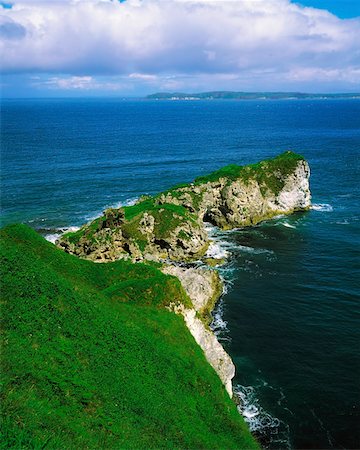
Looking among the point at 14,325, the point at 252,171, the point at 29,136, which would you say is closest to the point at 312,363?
the point at 14,325

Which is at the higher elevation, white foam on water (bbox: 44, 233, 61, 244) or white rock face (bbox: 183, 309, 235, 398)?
white rock face (bbox: 183, 309, 235, 398)

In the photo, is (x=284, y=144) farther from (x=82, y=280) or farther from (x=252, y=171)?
(x=82, y=280)

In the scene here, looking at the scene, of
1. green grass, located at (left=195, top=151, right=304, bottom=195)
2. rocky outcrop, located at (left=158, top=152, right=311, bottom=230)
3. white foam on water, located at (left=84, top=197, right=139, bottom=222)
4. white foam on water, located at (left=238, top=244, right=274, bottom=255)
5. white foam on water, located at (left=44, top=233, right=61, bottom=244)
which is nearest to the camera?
Result: white foam on water, located at (left=238, top=244, right=274, bottom=255)

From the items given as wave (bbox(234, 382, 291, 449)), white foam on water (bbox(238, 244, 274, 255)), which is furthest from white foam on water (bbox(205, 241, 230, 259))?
wave (bbox(234, 382, 291, 449))

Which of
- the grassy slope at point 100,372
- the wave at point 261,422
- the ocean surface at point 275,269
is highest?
the grassy slope at point 100,372

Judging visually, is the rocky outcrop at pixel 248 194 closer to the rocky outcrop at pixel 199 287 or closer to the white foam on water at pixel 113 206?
Answer: the white foam on water at pixel 113 206

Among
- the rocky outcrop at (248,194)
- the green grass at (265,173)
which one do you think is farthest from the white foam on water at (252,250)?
the green grass at (265,173)

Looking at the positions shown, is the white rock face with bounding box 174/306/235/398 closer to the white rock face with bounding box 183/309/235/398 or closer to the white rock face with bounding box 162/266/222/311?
the white rock face with bounding box 183/309/235/398
